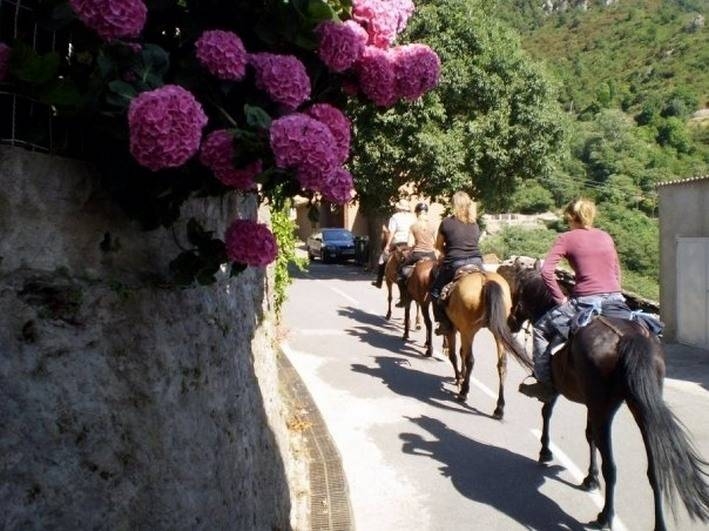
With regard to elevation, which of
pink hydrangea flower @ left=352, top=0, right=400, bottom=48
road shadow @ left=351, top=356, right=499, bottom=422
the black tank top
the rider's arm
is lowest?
road shadow @ left=351, top=356, right=499, bottom=422

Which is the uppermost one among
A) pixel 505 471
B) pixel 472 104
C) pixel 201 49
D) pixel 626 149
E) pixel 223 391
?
pixel 626 149

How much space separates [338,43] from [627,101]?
12486cm

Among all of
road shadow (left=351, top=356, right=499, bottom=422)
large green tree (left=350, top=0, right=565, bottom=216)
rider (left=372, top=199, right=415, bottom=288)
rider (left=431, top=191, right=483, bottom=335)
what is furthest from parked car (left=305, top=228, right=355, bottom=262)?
rider (left=431, top=191, right=483, bottom=335)

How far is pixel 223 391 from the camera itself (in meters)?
3.35

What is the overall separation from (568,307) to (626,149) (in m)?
87.6

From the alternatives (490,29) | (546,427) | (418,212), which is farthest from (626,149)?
(546,427)

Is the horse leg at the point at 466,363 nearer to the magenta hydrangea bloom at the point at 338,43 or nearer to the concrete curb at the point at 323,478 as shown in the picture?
the concrete curb at the point at 323,478

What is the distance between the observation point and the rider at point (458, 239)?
30.4 ft

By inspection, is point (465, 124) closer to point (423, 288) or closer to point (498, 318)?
point (423, 288)

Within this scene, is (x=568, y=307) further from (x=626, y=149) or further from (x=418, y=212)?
(x=626, y=149)

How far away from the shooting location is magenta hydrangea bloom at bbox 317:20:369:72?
261cm

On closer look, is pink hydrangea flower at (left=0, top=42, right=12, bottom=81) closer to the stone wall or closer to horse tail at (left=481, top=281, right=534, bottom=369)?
the stone wall

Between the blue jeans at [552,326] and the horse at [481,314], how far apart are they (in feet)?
3.91

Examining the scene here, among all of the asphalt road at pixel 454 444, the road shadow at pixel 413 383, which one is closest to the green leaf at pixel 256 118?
the asphalt road at pixel 454 444
